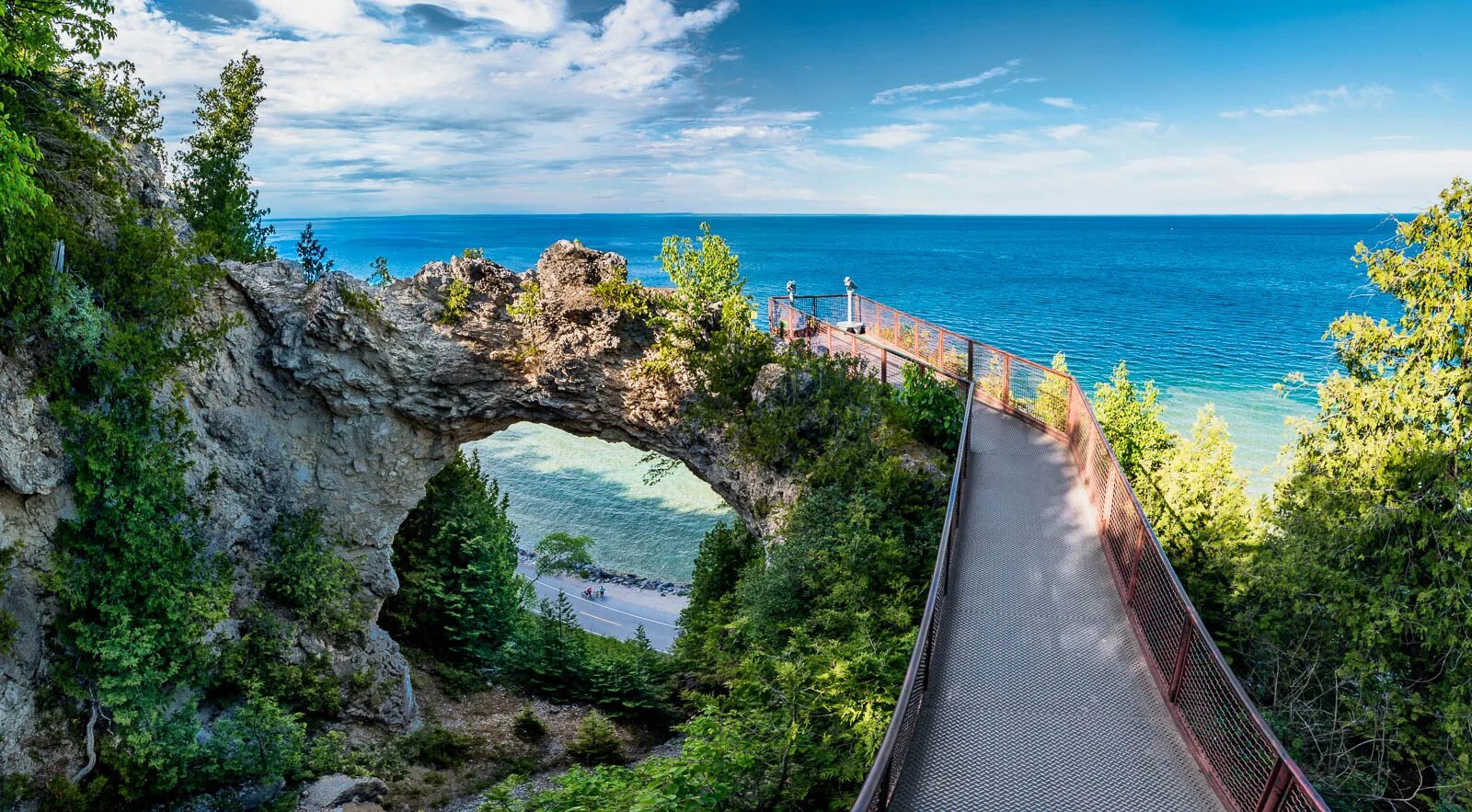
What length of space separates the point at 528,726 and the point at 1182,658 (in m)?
15.8

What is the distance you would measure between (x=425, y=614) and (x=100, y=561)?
1098cm

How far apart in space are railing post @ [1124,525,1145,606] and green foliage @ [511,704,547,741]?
14485 mm

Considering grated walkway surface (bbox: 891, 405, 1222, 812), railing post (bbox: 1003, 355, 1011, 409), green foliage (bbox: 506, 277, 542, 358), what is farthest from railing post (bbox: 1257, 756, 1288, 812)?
green foliage (bbox: 506, 277, 542, 358)

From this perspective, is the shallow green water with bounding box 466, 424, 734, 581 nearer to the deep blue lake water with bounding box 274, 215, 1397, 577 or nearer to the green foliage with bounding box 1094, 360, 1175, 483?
the deep blue lake water with bounding box 274, 215, 1397, 577

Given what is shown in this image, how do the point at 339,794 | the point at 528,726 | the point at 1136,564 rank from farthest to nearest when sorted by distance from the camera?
1. the point at 528,726
2. the point at 339,794
3. the point at 1136,564

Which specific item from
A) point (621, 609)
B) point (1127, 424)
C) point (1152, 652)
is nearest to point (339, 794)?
point (1152, 652)

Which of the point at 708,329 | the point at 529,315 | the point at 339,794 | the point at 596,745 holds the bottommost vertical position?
the point at 596,745

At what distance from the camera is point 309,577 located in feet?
58.0

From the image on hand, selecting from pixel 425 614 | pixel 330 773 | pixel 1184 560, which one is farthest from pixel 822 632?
pixel 425 614

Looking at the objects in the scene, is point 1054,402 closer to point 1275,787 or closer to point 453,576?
point 1275,787

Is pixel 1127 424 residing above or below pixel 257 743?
above

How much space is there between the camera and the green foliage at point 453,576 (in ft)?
77.0

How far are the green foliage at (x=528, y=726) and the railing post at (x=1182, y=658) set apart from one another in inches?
601

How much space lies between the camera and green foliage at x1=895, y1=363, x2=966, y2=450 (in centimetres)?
1562
